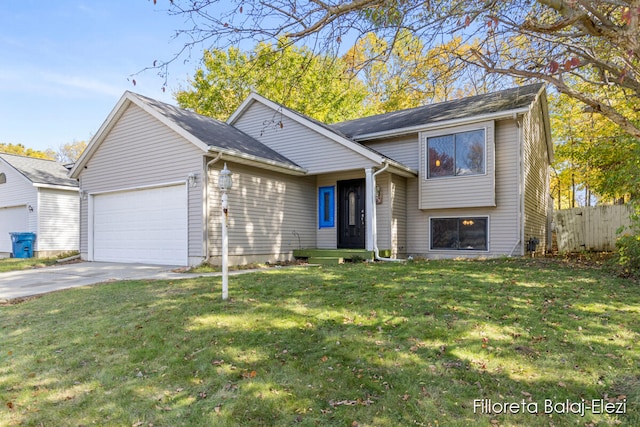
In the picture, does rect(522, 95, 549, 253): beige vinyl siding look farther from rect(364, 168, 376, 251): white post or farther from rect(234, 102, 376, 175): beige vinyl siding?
rect(234, 102, 376, 175): beige vinyl siding

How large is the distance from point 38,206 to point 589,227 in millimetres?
22072

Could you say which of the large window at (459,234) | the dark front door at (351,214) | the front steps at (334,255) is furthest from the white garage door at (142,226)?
the large window at (459,234)

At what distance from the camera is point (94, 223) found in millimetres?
12328

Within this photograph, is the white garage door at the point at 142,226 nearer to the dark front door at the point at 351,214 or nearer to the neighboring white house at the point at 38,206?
the dark front door at the point at 351,214

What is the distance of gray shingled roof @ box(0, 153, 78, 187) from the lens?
54.8 feet

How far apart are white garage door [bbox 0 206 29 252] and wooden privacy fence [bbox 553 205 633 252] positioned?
22.2m

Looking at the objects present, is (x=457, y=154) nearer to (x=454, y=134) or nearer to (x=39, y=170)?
(x=454, y=134)

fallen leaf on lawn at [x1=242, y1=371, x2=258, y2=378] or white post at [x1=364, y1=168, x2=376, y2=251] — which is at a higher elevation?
white post at [x1=364, y1=168, x2=376, y2=251]

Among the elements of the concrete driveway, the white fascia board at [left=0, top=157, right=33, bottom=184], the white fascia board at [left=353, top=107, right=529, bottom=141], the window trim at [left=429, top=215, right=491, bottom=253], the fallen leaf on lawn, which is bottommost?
the fallen leaf on lawn

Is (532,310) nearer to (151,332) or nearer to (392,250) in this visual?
(151,332)

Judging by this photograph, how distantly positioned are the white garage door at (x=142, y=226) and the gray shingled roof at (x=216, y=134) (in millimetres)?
1575

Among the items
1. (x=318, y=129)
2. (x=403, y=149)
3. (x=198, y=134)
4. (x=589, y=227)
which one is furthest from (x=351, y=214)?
(x=589, y=227)

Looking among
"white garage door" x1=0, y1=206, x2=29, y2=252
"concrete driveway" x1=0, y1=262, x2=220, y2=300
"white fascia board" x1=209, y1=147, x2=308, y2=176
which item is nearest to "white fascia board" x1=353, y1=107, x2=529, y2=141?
"white fascia board" x1=209, y1=147, x2=308, y2=176

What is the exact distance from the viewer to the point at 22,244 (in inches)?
619
